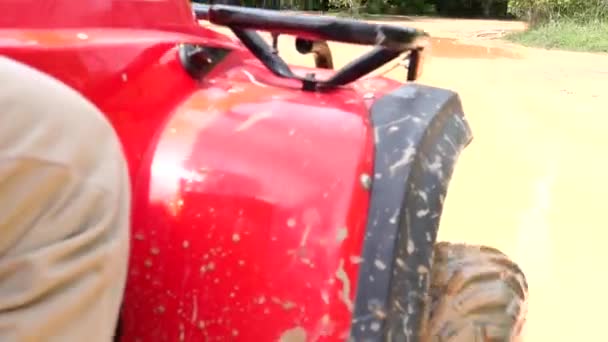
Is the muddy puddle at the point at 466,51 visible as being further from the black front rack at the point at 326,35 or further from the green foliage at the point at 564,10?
the black front rack at the point at 326,35

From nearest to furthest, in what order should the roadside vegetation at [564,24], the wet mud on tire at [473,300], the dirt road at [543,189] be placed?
the wet mud on tire at [473,300] < the dirt road at [543,189] < the roadside vegetation at [564,24]

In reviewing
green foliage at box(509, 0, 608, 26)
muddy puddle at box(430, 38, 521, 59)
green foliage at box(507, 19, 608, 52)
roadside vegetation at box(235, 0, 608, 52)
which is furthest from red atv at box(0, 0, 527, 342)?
green foliage at box(509, 0, 608, 26)

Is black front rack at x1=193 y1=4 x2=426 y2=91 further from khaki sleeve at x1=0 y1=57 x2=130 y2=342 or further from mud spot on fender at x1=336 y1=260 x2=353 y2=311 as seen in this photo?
khaki sleeve at x1=0 y1=57 x2=130 y2=342

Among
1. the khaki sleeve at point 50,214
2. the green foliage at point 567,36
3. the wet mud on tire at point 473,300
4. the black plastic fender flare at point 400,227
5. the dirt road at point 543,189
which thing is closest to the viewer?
the khaki sleeve at point 50,214

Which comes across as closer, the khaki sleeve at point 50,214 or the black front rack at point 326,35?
the khaki sleeve at point 50,214

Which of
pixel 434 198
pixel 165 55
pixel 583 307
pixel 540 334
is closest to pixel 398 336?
pixel 434 198

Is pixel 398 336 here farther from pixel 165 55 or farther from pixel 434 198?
pixel 165 55

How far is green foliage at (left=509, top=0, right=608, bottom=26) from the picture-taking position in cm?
1642

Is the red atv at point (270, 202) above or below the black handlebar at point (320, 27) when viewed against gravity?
below

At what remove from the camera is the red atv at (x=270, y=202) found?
105cm

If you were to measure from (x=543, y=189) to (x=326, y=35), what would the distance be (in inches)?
137

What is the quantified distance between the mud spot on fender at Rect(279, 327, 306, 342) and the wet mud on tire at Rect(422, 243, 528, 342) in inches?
6.5

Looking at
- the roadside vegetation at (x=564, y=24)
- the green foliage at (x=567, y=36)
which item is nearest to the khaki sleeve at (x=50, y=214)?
the green foliage at (x=567, y=36)

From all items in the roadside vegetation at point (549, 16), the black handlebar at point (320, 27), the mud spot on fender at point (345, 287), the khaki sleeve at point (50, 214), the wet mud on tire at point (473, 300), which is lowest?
the roadside vegetation at point (549, 16)
